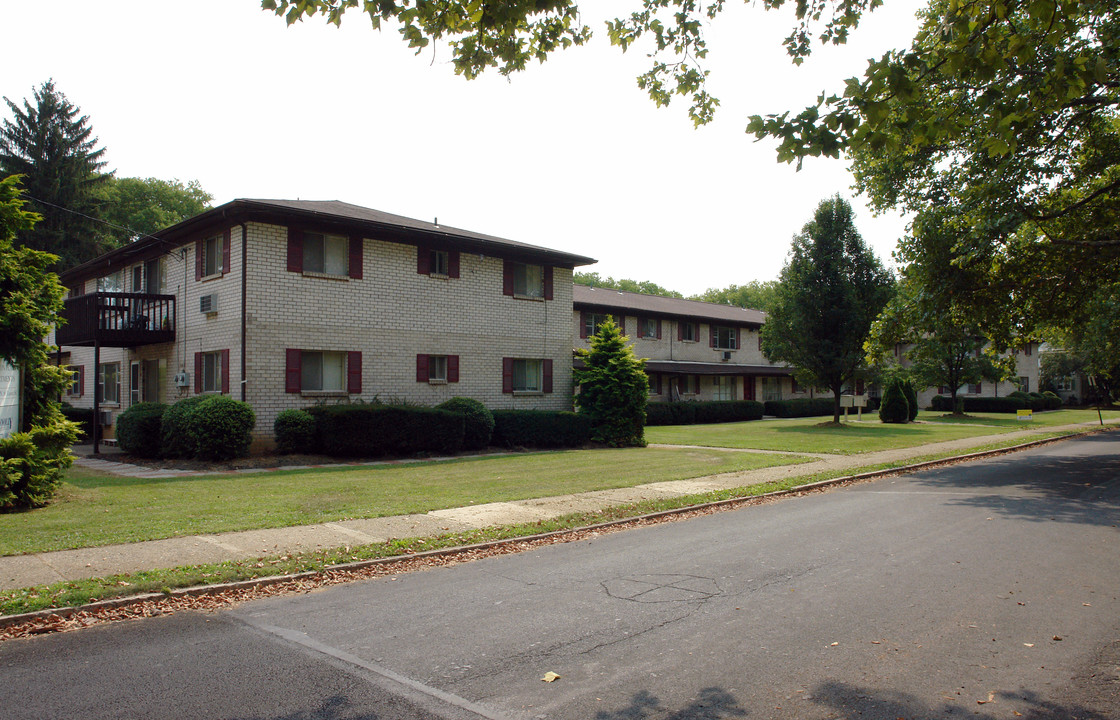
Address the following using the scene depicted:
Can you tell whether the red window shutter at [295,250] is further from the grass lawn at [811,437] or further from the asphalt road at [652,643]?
the asphalt road at [652,643]

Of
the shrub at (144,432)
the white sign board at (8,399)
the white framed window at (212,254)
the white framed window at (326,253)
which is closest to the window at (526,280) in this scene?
the white framed window at (326,253)

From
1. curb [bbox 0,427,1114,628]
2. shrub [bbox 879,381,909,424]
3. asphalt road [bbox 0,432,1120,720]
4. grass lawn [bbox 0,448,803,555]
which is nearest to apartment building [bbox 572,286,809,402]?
shrub [bbox 879,381,909,424]

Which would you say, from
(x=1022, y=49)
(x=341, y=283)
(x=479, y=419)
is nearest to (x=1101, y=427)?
(x=479, y=419)

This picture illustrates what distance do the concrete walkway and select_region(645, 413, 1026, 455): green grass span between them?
815 centimetres

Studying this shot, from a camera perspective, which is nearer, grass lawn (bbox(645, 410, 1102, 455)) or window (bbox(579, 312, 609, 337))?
grass lawn (bbox(645, 410, 1102, 455))

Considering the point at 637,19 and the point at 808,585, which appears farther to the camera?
the point at 637,19

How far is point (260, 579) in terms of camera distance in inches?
278

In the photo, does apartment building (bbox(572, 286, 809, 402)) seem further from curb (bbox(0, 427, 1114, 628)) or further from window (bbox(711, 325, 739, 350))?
curb (bbox(0, 427, 1114, 628))

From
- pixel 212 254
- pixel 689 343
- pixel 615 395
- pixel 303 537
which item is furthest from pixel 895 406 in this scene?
pixel 303 537

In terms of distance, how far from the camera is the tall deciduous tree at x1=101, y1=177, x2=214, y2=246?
53.8 metres

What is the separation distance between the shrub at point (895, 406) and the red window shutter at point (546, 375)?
2207 cm

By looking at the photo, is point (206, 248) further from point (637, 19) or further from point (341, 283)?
point (637, 19)

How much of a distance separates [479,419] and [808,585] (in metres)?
15.2

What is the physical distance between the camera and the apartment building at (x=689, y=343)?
123ft
